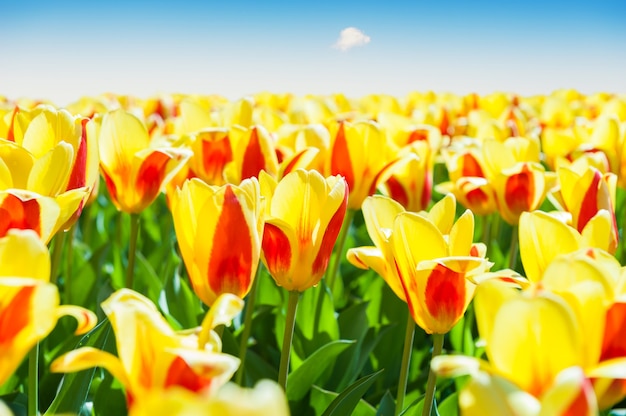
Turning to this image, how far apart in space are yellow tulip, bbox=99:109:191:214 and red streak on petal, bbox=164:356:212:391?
3.54 ft

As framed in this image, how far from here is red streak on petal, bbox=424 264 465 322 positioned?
1.21 meters

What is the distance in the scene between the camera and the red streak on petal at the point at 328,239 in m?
1.36

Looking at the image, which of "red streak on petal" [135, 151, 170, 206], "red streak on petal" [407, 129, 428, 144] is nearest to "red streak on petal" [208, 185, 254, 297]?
"red streak on petal" [135, 151, 170, 206]

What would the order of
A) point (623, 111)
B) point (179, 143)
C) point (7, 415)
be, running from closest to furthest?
point (7, 415)
point (179, 143)
point (623, 111)

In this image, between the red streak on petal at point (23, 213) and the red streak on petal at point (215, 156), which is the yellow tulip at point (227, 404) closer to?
the red streak on petal at point (23, 213)

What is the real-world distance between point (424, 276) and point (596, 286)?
1.34 ft

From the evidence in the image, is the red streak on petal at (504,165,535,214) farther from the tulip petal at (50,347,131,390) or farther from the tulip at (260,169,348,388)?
the tulip petal at (50,347,131,390)

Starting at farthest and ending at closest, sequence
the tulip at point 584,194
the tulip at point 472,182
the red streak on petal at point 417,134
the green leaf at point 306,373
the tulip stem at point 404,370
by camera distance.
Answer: the red streak on petal at point 417,134 → the tulip at point 472,182 → the green leaf at point 306,373 → the tulip at point 584,194 → the tulip stem at point 404,370

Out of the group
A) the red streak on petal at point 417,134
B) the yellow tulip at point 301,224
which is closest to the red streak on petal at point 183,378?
the yellow tulip at point 301,224

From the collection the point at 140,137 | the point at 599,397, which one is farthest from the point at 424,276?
the point at 140,137

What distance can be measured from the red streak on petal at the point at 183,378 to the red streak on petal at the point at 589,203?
1079 millimetres

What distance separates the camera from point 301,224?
133cm

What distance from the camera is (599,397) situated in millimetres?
855

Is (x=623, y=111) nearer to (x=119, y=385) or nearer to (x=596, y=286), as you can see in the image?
(x=119, y=385)
